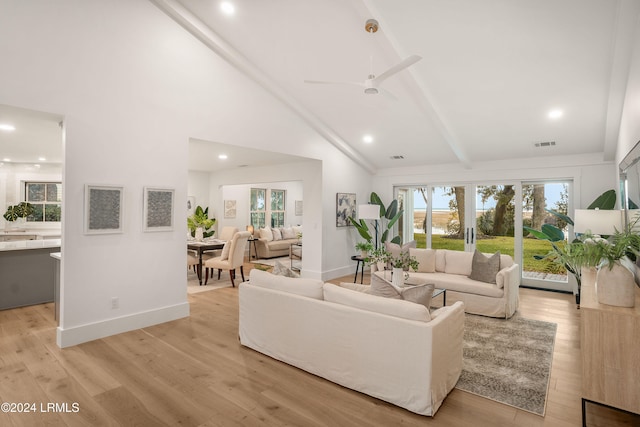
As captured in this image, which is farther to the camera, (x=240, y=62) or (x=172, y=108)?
(x=240, y=62)

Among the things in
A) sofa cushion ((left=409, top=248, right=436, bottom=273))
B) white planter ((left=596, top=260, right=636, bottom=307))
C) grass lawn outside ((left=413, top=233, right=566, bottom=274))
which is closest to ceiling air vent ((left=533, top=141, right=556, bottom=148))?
grass lawn outside ((left=413, top=233, right=566, bottom=274))

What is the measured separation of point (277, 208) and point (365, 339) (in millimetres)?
9086

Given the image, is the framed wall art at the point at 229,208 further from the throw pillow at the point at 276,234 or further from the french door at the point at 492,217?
the french door at the point at 492,217

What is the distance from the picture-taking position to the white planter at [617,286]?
2.26 meters

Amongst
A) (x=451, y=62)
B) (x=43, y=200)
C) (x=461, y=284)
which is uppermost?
(x=451, y=62)

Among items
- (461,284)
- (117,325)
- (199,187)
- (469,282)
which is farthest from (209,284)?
(469,282)

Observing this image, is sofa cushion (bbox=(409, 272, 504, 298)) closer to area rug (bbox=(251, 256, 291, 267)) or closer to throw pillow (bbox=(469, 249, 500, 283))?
throw pillow (bbox=(469, 249, 500, 283))

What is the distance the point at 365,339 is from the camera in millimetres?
2582

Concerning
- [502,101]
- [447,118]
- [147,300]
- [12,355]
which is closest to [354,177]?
[447,118]

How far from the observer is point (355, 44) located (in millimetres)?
4238

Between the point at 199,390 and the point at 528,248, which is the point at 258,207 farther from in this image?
the point at 199,390

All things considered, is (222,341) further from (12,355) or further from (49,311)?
(49,311)

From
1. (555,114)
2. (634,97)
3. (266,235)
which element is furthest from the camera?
(266,235)

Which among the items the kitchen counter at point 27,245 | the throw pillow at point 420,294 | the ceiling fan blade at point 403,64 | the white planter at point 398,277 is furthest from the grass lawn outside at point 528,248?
the kitchen counter at point 27,245
